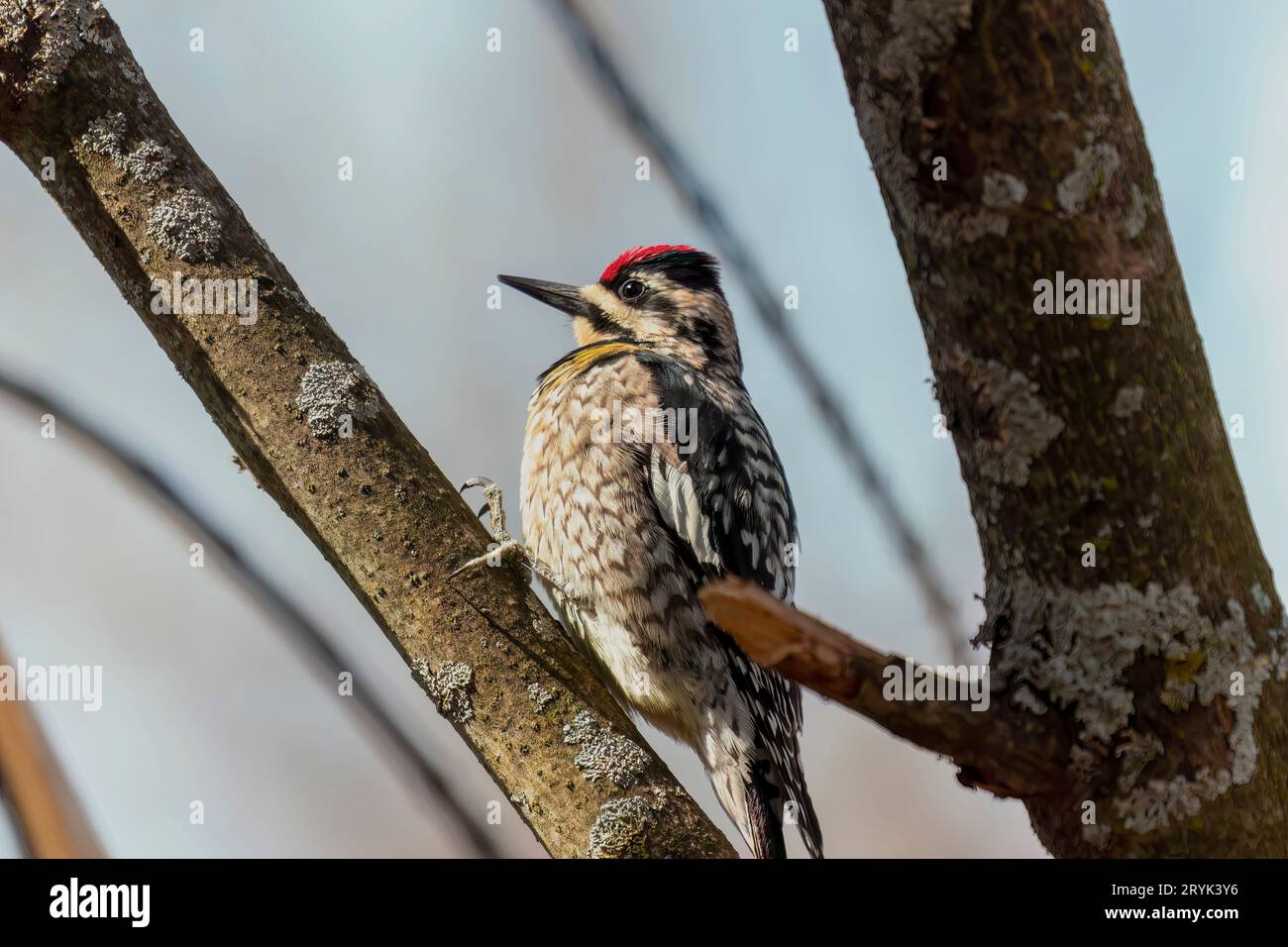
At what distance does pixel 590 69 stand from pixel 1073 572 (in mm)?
1060

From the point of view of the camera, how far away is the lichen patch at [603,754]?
1780 millimetres

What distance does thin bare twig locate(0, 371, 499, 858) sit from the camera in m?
1.11

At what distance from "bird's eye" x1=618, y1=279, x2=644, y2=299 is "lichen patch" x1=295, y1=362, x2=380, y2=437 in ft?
7.82

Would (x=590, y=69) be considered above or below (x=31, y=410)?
above

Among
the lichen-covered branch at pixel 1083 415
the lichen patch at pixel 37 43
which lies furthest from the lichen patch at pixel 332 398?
the lichen-covered branch at pixel 1083 415

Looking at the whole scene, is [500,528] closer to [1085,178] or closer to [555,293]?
[555,293]

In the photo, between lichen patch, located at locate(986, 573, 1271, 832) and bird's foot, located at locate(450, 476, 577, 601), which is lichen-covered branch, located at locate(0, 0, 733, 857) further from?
bird's foot, located at locate(450, 476, 577, 601)

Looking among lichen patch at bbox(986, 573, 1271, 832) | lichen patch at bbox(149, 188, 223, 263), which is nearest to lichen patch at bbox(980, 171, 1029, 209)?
lichen patch at bbox(986, 573, 1271, 832)

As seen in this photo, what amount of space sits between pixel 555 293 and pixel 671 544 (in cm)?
A: 129

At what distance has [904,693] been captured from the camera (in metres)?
1.30

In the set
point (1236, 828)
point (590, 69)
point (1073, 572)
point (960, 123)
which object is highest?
point (590, 69)

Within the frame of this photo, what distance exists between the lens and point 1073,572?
4.34ft
